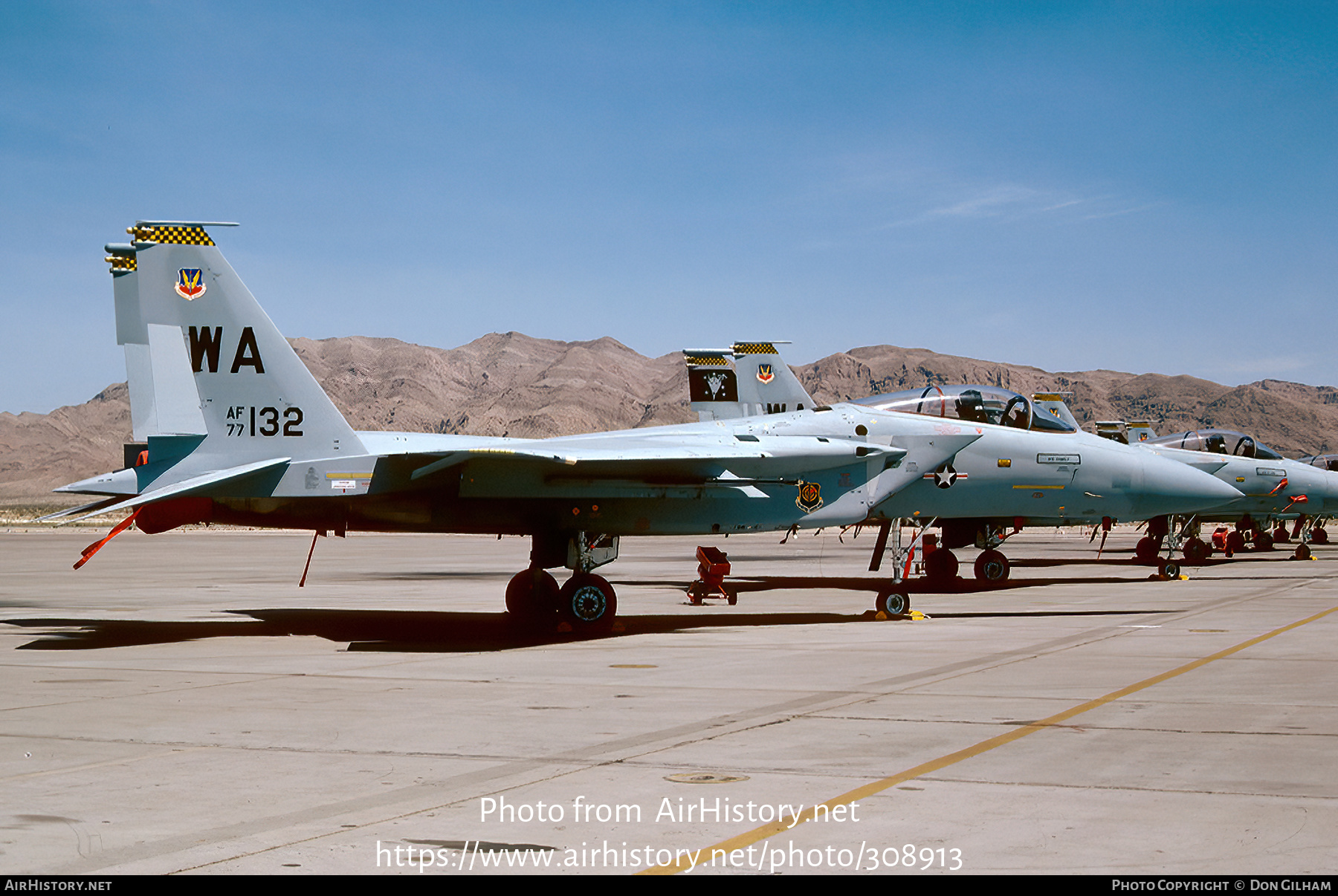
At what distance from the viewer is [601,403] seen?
193750 mm

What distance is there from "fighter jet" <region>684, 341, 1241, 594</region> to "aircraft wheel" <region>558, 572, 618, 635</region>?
4.03 m

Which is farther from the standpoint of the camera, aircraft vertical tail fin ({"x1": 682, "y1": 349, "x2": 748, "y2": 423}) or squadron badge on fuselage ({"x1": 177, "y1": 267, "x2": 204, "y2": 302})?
aircraft vertical tail fin ({"x1": 682, "y1": 349, "x2": 748, "y2": 423})

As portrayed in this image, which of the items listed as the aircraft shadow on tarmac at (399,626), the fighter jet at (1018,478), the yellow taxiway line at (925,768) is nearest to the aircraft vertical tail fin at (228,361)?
the aircraft shadow on tarmac at (399,626)

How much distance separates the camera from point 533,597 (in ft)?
50.0

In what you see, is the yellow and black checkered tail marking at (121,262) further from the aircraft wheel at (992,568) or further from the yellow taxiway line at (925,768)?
the aircraft wheel at (992,568)

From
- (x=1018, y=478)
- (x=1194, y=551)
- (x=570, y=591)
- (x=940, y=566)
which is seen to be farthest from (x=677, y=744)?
(x=1194, y=551)

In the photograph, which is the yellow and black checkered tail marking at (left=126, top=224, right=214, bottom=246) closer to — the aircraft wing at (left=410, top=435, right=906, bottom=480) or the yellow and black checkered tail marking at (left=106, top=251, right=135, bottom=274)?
the yellow and black checkered tail marking at (left=106, top=251, right=135, bottom=274)

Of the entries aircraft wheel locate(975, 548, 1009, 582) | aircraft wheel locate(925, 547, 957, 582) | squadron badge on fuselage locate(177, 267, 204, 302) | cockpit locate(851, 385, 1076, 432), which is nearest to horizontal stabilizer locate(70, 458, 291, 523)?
squadron badge on fuselage locate(177, 267, 204, 302)

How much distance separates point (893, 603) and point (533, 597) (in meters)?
4.75

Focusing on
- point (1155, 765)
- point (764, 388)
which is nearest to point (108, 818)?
point (1155, 765)

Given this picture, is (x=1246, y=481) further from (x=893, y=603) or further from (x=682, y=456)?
(x=682, y=456)

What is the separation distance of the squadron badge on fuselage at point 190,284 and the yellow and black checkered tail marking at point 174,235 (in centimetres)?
32

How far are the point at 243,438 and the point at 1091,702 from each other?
9.72 meters

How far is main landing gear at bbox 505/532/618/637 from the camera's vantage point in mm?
14461
